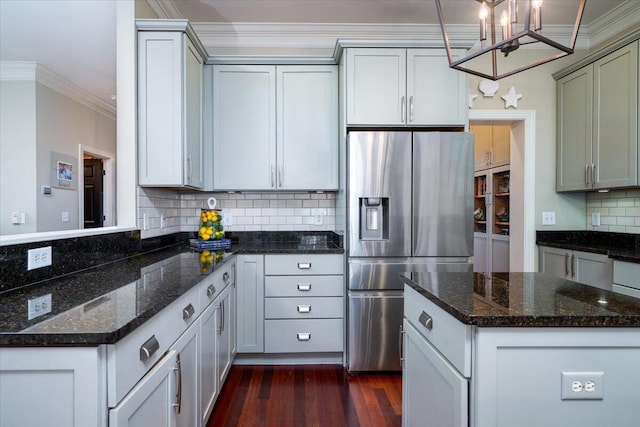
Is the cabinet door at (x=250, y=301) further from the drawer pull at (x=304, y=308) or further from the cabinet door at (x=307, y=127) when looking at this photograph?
the cabinet door at (x=307, y=127)

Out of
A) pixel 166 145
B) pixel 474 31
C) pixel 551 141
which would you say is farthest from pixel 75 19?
pixel 551 141

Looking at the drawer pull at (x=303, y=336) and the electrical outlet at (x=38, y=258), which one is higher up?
the electrical outlet at (x=38, y=258)

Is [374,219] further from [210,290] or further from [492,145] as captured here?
[492,145]

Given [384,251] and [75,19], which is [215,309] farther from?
[75,19]

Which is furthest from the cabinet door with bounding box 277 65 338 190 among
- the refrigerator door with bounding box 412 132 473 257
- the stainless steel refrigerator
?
the refrigerator door with bounding box 412 132 473 257

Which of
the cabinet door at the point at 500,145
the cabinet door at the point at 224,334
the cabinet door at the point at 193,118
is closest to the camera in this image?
the cabinet door at the point at 224,334

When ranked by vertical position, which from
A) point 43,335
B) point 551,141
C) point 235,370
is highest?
point 551,141

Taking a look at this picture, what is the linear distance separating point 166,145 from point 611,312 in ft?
7.93

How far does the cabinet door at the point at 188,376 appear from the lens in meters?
1.36

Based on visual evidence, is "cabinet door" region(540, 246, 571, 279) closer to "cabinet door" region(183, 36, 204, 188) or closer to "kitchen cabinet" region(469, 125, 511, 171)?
"kitchen cabinet" region(469, 125, 511, 171)

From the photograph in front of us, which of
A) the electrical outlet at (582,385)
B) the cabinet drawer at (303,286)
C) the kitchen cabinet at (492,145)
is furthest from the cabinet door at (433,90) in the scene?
the electrical outlet at (582,385)

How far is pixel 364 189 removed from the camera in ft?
8.23

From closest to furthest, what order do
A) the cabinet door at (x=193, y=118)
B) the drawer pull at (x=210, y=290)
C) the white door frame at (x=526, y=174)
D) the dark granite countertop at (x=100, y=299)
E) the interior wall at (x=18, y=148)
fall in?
the dark granite countertop at (x=100, y=299), the drawer pull at (x=210, y=290), the cabinet door at (x=193, y=118), the white door frame at (x=526, y=174), the interior wall at (x=18, y=148)

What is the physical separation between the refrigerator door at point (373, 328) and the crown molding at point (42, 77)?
14.4ft
